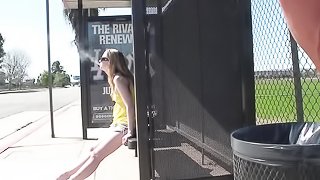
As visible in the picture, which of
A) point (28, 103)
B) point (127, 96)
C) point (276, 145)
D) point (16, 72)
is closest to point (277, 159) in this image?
point (276, 145)

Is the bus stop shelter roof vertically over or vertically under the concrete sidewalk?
over

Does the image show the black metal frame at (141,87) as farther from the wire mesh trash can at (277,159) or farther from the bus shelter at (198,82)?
the wire mesh trash can at (277,159)

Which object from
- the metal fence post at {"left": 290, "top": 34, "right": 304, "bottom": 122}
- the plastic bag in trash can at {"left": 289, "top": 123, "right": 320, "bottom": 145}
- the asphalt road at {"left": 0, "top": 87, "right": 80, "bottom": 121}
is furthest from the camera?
the asphalt road at {"left": 0, "top": 87, "right": 80, "bottom": 121}

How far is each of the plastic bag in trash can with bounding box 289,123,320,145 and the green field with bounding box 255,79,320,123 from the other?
106 centimetres

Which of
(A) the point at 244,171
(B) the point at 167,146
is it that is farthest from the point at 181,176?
(A) the point at 244,171

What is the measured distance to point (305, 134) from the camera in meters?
2.16

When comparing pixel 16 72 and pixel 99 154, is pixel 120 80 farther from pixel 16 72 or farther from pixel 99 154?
pixel 16 72

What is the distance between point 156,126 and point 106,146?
99 centimetres

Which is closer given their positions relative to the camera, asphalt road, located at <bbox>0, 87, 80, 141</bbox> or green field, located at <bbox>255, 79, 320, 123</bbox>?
green field, located at <bbox>255, 79, 320, 123</bbox>

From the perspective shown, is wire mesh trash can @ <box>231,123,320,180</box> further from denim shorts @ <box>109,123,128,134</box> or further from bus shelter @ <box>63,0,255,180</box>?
denim shorts @ <box>109,123,128,134</box>

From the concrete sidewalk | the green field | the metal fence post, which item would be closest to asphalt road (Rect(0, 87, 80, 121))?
the concrete sidewalk

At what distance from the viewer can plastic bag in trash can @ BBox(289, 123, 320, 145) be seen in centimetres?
204

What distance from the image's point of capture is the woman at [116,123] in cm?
491

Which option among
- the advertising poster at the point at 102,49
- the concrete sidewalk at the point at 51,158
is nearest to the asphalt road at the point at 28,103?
the concrete sidewalk at the point at 51,158
